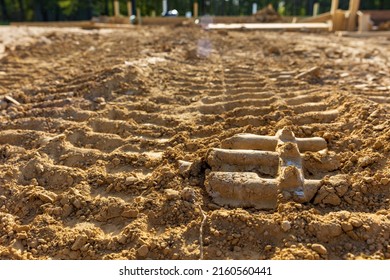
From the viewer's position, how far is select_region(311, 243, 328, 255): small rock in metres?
2.04

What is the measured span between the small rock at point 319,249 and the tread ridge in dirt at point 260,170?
40 centimetres

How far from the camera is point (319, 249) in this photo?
2047mm

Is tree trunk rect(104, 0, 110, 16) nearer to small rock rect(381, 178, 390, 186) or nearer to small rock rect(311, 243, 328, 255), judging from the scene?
small rock rect(381, 178, 390, 186)

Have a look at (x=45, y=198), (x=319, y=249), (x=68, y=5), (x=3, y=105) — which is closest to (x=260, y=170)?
(x=319, y=249)

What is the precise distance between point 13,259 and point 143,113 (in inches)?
79.8

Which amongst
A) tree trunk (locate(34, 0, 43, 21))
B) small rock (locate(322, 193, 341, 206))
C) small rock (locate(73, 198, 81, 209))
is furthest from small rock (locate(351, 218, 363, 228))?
tree trunk (locate(34, 0, 43, 21))

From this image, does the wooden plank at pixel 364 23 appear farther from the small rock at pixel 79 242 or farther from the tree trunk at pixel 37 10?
the tree trunk at pixel 37 10

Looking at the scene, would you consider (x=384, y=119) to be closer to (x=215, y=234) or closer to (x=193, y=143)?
(x=193, y=143)

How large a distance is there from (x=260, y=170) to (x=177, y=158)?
681 mm

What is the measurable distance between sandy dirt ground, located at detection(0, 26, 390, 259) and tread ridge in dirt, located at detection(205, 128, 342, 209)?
8 cm

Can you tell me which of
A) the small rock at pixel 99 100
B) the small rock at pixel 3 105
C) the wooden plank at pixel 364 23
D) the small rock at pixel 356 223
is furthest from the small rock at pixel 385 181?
the wooden plank at pixel 364 23

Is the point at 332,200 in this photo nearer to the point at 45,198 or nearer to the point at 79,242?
the point at 79,242

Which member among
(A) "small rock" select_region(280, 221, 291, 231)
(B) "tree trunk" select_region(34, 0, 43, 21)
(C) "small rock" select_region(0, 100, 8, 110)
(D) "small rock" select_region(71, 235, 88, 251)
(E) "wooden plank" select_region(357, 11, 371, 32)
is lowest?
(D) "small rock" select_region(71, 235, 88, 251)

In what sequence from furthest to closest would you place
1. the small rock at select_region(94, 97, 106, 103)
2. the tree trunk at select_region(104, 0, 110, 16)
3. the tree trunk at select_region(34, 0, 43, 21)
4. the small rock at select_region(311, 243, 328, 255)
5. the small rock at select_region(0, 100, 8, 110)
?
the tree trunk at select_region(104, 0, 110, 16) < the tree trunk at select_region(34, 0, 43, 21) < the small rock at select_region(0, 100, 8, 110) < the small rock at select_region(94, 97, 106, 103) < the small rock at select_region(311, 243, 328, 255)
